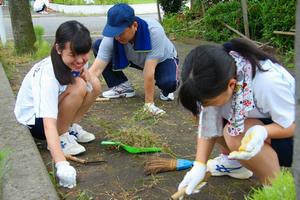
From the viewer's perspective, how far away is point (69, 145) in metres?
2.79

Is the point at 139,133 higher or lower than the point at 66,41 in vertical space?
lower

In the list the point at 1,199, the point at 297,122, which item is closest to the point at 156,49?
the point at 1,199

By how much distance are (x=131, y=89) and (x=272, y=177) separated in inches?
87.4

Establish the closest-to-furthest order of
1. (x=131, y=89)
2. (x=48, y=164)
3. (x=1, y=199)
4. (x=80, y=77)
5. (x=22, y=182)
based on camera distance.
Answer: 1. (x=1, y=199)
2. (x=22, y=182)
3. (x=48, y=164)
4. (x=80, y=77)
5. (x=131, y=89)

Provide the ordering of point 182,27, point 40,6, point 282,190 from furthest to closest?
1. point 40,6
2. point 182,27
3. point 282,190

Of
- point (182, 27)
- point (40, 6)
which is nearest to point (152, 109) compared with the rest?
point (182, 27)

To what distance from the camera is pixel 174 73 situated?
12.7 ft

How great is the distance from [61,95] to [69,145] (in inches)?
12.3

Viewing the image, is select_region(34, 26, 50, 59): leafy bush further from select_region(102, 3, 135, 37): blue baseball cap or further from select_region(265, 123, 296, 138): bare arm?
select_region(265, 123, 296, 138): bare arm

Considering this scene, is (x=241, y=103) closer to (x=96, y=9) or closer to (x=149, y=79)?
(x=149, y=79)

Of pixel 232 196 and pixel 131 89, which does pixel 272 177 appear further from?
pixel 131 89

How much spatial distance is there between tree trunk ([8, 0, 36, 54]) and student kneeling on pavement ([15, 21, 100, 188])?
325 centimetres

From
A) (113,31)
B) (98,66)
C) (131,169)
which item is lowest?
(131,169)

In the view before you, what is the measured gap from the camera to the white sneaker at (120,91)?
4105 mm
